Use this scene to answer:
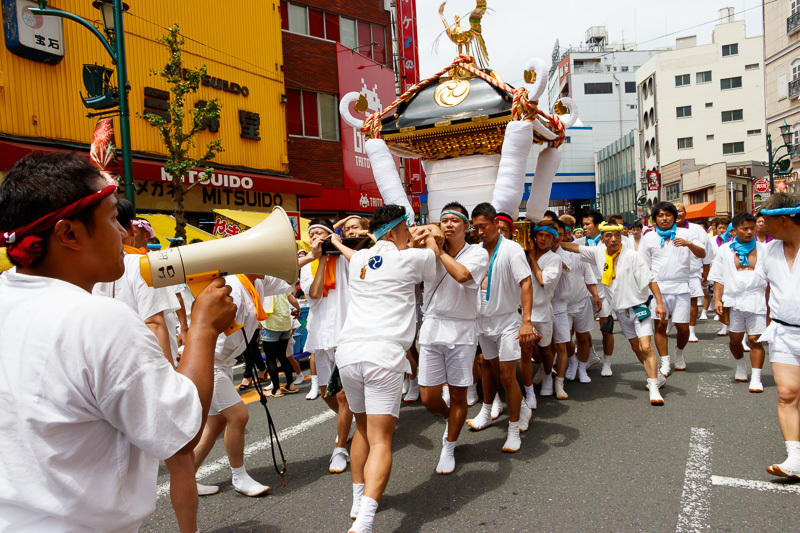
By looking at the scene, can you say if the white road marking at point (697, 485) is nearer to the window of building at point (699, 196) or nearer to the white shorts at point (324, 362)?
the white shorts at point (324, 362)

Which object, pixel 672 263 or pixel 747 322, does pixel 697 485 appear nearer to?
pixel 747 322

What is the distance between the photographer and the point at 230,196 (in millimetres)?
15508

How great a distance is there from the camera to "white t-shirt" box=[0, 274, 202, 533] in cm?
133

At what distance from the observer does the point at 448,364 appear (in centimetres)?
434

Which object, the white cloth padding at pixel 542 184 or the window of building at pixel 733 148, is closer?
the white cloth padding at pixel 542 184

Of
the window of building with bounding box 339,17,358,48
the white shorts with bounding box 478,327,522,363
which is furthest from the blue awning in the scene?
the white shorts with bounding box 478,327,522,363

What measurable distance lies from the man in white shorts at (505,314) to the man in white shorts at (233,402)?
199 cm

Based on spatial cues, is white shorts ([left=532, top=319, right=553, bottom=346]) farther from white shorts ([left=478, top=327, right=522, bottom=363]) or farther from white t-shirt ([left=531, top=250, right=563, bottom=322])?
white shorts ([left=478, top=327, right=522, bottom=363])

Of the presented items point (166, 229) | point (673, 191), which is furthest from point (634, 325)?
point (673, 191)

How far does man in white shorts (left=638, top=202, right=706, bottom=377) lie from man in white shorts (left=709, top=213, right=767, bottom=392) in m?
0.60

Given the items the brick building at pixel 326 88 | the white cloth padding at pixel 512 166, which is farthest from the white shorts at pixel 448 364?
the brick building at pixel 326 88

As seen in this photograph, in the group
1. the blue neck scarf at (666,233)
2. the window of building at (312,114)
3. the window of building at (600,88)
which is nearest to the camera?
the blue neck scarf at (666,233)

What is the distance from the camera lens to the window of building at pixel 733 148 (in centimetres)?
4959

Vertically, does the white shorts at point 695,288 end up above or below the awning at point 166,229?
below
